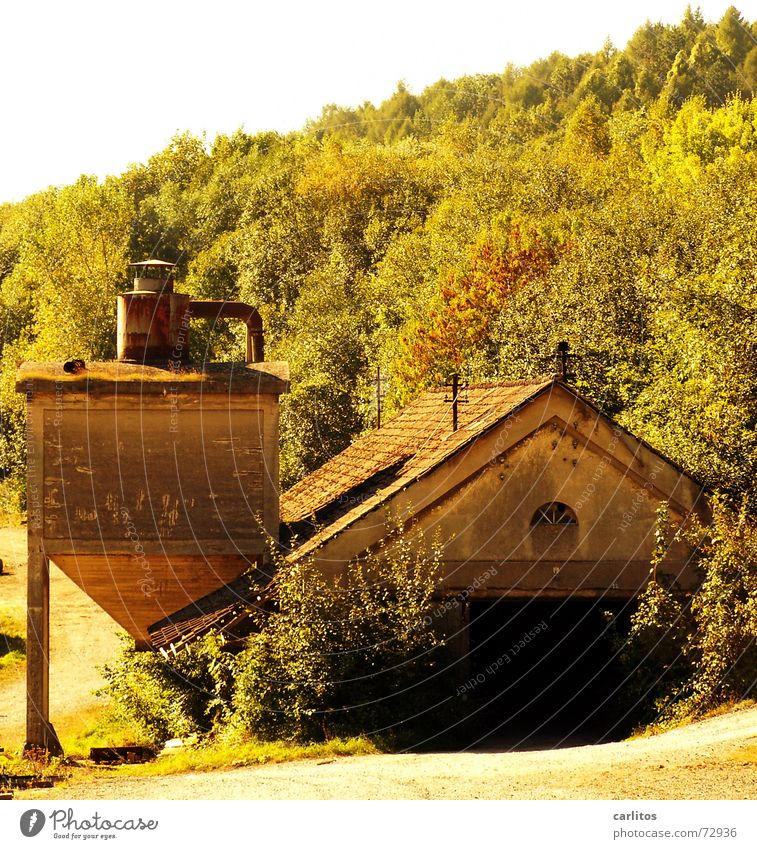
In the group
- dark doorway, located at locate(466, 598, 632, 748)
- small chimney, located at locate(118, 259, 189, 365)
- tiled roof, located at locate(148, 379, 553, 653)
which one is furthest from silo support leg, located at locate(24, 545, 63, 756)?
dark doorway, located at locate(466, 598, 632, 748)

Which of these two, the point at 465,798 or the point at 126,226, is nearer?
the point at 465,798

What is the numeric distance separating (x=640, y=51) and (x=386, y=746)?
111 metres

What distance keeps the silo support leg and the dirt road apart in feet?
17.3

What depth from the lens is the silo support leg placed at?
1936 cm

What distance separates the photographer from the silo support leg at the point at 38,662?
19.4 m

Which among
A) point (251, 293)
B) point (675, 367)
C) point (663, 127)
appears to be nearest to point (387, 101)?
point (663, 127)

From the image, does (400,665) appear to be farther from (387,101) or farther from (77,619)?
(387,101)

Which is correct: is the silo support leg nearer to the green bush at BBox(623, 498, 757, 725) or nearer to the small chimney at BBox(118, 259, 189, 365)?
the small chimney at BBox(118, 259, 189, 365)

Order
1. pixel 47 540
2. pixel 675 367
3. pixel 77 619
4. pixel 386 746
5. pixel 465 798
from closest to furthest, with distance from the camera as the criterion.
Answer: pixel 465 798 → pixel 386 746 → pixel 47 540 → pixel 675 367 → pixel 77 619

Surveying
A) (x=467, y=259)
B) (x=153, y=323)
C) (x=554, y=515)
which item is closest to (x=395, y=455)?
(x=554, y=515)

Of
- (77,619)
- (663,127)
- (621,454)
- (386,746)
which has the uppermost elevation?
(663,127)

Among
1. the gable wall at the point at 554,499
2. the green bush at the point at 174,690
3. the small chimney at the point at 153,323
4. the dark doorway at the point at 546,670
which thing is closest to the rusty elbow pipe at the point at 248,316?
the small chimney at the point at 153,323

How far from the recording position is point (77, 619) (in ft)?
132

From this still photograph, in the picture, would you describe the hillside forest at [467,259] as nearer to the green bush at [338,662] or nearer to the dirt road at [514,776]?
the dirt road at [514,776]
